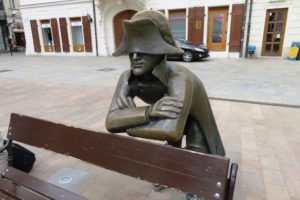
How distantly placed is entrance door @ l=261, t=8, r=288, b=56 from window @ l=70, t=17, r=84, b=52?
37.9ft

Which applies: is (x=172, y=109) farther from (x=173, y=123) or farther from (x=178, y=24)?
(x=178, y=24)

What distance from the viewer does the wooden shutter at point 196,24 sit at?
13.4 m

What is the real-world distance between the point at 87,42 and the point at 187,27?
22.8ft

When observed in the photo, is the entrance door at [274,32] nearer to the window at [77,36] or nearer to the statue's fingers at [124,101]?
the window at [77,36]

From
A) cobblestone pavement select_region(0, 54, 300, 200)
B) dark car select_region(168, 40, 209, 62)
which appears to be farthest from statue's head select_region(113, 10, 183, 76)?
dark car select_region(168, 40, 209, 62)

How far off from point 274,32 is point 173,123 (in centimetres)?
1332

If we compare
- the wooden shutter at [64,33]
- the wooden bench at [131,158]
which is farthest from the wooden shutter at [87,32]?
the wooden bench at [131,158]

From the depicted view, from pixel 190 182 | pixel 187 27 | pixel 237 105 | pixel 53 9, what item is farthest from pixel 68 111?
pixel 53 9

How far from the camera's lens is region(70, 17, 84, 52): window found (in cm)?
1697

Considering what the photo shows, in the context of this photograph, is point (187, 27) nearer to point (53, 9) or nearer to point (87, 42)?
point (87, 42)

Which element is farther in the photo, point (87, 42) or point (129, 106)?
point (87, 42)

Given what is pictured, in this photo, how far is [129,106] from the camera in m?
1.58

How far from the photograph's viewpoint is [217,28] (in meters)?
13.4

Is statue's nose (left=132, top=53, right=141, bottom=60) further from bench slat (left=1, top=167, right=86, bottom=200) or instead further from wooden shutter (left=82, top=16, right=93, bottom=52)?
wooden shutter (left=82, top=16, right=93, bottom=52)
